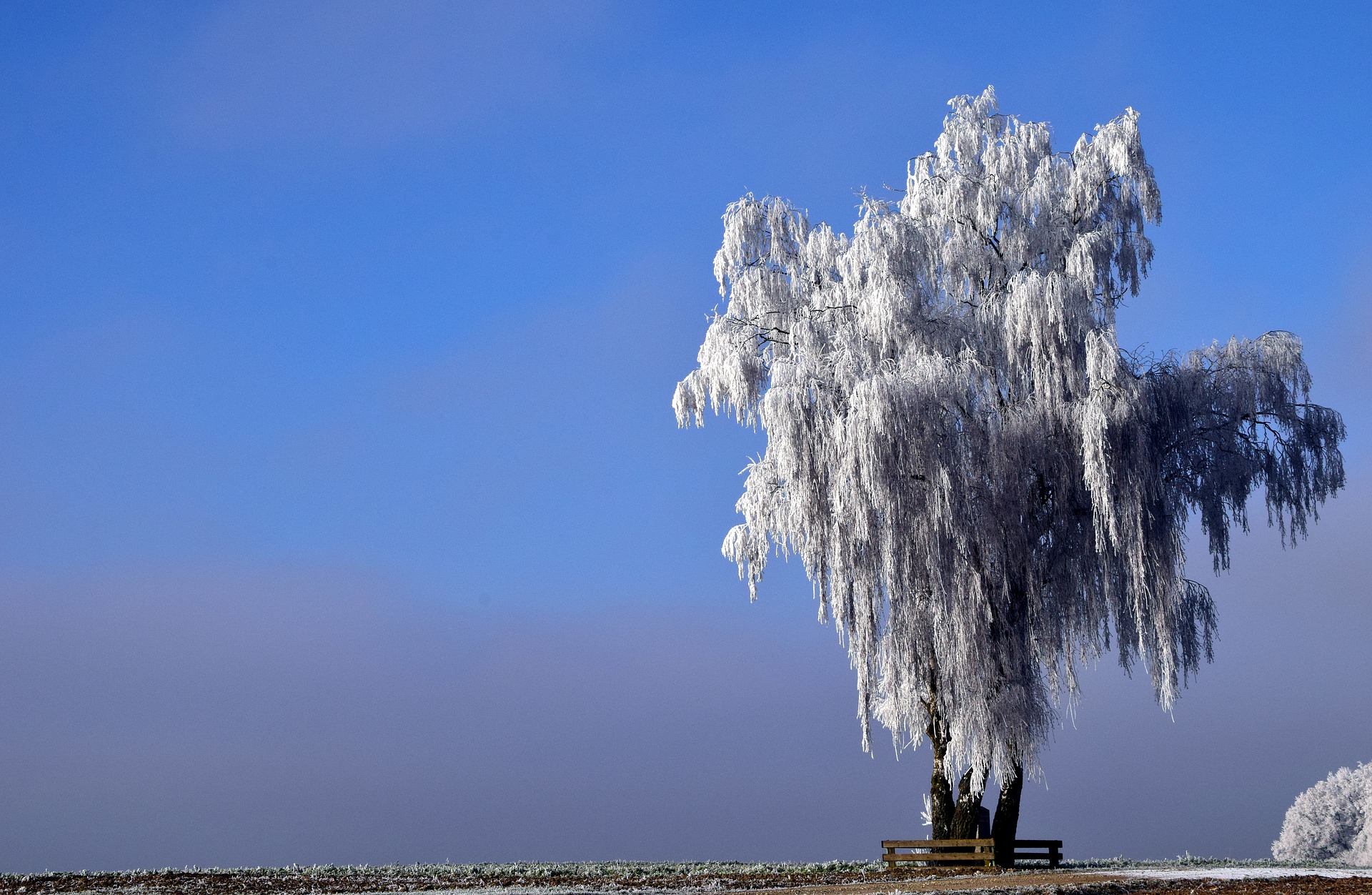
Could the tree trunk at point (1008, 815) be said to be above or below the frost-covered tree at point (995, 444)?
below

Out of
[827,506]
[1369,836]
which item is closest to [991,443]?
[827,506]

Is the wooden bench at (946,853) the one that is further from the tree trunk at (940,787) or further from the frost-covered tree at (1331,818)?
the frost-covered tree at (1331,818)

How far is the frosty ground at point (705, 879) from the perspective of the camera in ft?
49.4

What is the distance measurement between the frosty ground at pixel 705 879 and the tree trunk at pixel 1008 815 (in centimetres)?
104

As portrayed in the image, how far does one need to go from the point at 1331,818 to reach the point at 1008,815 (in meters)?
18.1

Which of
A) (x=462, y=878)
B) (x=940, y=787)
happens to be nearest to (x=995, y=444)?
(x=940, y=787)

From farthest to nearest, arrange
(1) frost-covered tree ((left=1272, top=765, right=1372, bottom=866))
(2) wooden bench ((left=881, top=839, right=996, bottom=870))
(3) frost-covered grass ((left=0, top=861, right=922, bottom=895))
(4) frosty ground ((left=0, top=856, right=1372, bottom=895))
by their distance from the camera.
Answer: (1) frost-covered tree ((left=1272, top=765, right=1372, bottom=866)) < (2) wooden bench ((left=881, top=839, right=996, bottom=870)) < (3) frost-covered grass ((left=0, top=861, right=922, bottom=895)) < (4) frosty ground ((left=0, top=856, right=1372, bottom=895))

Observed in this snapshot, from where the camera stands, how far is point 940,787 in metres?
21.0

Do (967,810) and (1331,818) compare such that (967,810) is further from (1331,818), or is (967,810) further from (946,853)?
(1331,818)

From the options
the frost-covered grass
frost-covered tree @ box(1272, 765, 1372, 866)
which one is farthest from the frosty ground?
frost-covered tree @ box(1272, 765, 1372, 866)

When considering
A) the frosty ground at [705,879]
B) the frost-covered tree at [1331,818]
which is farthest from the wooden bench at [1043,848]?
the frost-covered tree at [1331,818]

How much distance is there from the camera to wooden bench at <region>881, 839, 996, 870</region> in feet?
64.6

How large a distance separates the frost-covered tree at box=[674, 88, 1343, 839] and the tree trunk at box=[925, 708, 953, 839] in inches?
1.8

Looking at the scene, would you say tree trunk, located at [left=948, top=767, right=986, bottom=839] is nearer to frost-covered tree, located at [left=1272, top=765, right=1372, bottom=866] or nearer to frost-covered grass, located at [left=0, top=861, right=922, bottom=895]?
frost-covered grass, located at [left=0, top=861, right=922, bottom=895]
